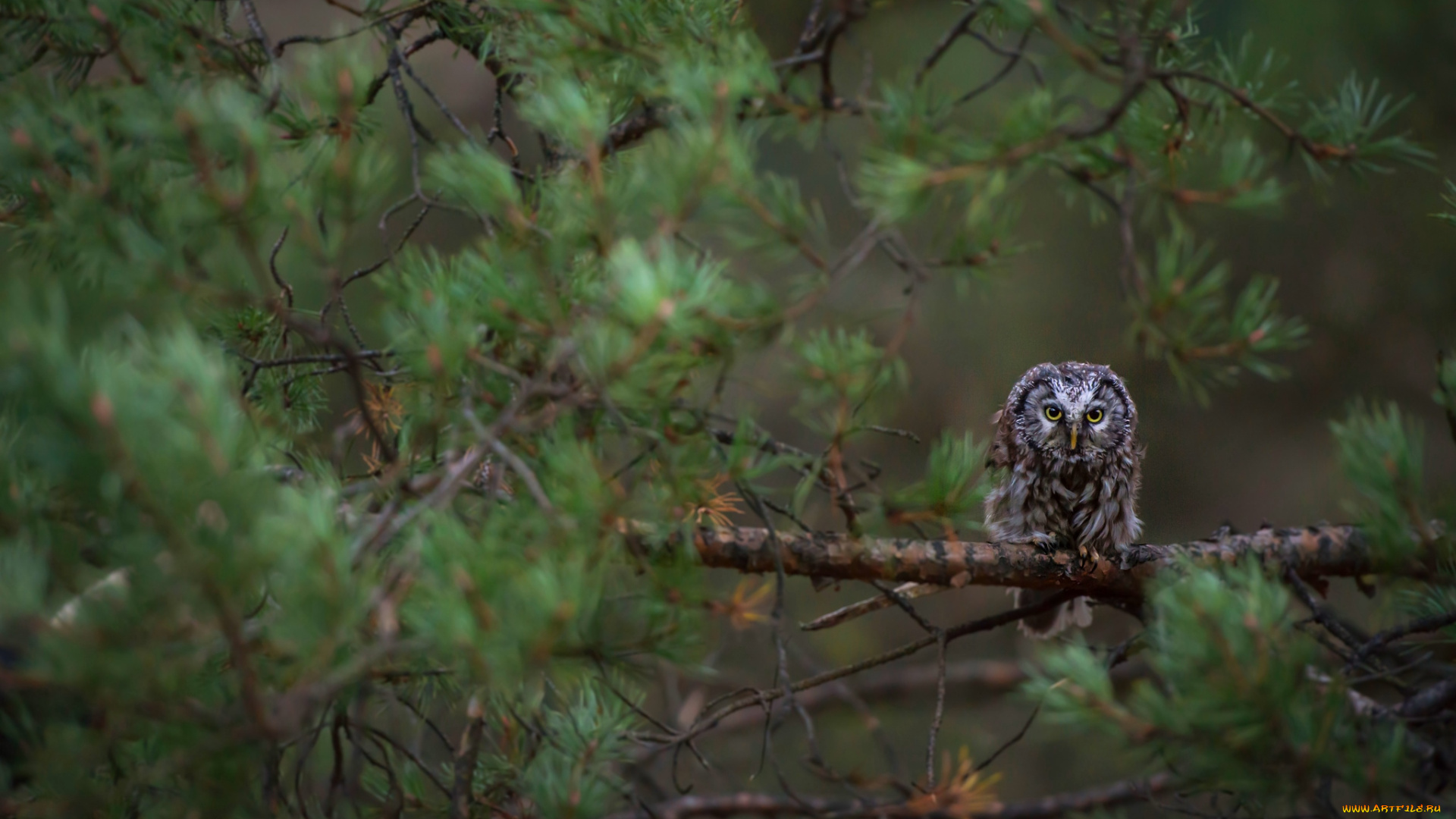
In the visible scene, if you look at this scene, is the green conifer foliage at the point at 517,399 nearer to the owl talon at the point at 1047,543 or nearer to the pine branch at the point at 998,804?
the pine branch at the point at 998,804

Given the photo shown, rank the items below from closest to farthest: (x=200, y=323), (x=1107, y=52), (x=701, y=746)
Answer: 1. (x=1107, y=52)
2. (x=200, y=323)
3. (x=701, y=746)

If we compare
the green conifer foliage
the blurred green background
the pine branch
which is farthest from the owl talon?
the blurred green background

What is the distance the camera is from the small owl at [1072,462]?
2.82 meters

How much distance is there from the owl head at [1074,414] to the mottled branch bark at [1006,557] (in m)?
0.61

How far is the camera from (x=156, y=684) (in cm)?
93

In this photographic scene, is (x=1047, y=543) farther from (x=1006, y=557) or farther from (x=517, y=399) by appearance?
(x=517, y=399)

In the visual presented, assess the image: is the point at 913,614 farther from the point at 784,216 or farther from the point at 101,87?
the point at 101,87

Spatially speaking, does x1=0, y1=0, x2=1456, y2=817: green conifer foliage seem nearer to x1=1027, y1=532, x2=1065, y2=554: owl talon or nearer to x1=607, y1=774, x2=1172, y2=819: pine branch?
x1=607, y1=774, x2=1172, y2=819: pine branch

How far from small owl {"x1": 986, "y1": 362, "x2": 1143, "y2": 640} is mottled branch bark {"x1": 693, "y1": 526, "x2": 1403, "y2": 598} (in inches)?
22.7

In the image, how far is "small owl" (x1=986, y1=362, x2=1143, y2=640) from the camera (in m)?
2.82

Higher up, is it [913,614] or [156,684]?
[913,614]

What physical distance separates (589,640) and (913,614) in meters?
0.71

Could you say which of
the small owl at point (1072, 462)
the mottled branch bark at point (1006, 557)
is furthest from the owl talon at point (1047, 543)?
the small owl at point (1072, 462)

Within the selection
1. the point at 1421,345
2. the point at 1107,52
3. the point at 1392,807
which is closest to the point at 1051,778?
the point at 1421,345
